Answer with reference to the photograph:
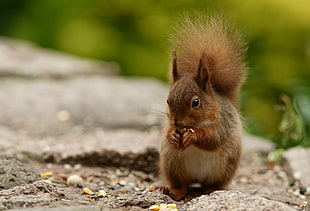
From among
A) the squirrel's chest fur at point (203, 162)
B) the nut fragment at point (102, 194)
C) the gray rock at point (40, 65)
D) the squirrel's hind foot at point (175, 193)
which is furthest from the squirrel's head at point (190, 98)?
the gray rock at point (40, 65)

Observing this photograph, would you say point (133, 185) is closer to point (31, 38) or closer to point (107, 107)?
Result: point (107, 107)

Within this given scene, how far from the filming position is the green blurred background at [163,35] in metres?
5.40

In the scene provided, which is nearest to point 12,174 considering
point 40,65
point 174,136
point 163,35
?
point 174,136

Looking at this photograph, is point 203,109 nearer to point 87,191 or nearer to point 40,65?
point 87,191

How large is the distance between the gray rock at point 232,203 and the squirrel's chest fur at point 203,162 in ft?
1.50

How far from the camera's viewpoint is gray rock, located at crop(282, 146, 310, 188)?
10.9 ft

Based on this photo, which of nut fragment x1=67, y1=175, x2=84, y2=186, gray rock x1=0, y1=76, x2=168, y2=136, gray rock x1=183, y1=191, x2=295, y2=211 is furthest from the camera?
gray rock x1=0, y1=76, x2=168, y2=136

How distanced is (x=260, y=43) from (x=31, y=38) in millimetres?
3288

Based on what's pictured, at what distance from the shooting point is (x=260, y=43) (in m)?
5.92

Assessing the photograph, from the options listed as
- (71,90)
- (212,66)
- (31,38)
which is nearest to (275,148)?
(212,66)

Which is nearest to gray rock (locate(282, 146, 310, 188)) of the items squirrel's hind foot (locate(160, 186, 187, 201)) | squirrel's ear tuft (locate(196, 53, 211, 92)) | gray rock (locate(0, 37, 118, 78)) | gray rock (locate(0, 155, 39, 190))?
squirrel's hind foot (locate(160, 186, 187, 201))

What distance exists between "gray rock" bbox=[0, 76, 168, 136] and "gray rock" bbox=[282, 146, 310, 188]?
84 centimetres

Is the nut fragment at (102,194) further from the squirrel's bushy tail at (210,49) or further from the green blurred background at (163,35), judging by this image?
the green blurred background at (163,35)

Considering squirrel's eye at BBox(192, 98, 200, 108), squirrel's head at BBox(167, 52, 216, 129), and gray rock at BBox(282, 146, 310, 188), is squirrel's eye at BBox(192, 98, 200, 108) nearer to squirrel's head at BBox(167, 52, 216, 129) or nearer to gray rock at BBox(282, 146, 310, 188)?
squirrel's head at BBox(167, 52, 216, 129)
